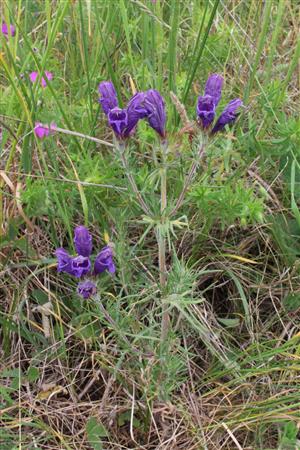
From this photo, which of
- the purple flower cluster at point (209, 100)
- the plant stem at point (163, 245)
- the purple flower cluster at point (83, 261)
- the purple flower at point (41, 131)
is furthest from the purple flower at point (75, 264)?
the purple flower at point (41, 131)

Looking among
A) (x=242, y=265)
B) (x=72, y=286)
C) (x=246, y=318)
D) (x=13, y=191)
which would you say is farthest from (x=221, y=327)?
(x=13, y=191)

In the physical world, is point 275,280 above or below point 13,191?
below

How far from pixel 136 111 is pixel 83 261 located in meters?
0.33

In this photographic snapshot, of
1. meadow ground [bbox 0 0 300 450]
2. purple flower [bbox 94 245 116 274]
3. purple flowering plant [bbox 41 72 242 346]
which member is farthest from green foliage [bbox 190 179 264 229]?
purple flower [bbox 94 245 116 274]

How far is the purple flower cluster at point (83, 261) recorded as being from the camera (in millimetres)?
1342

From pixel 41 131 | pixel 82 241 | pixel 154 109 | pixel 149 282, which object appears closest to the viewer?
pixel 154 109

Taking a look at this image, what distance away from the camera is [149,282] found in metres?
1.66

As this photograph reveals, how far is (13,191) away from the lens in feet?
5.93

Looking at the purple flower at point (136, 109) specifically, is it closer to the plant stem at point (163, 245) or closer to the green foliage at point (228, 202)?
the plant stem at point (163, 245)

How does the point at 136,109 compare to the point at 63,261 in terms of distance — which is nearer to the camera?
the point at 136,109

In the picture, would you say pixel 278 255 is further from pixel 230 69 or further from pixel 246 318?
pixel 230 69

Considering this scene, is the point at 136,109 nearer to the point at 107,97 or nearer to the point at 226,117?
the point at 107,97

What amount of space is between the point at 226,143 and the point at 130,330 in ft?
1.85

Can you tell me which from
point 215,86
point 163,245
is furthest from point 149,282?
point 215,86
